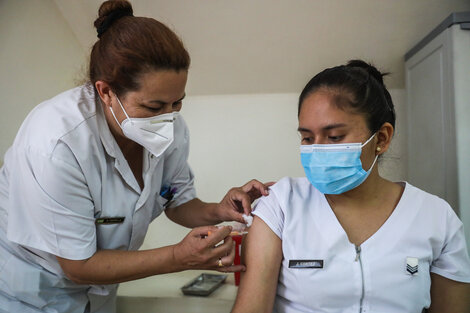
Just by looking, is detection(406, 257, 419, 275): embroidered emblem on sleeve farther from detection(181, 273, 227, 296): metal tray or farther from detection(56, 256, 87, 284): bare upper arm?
detection(181, 273, 227, 296): metal tray

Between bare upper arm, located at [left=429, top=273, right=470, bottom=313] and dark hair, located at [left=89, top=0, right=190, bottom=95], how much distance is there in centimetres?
110

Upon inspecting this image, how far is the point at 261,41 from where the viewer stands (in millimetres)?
2367

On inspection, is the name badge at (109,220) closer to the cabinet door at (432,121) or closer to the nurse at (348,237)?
the nurse at (348,237)

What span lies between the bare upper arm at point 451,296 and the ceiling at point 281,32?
1568 mm

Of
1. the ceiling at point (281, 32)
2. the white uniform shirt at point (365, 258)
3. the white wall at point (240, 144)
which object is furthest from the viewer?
the white wall at point (240, 144)

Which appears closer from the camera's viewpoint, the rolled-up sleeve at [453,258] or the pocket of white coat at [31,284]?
the rolled-up sleeve at [453,258]

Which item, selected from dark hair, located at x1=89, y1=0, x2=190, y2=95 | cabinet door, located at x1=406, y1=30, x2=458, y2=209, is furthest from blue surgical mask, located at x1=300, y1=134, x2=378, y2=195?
cabinet door, located at x1=406, y1=30, x2=458, y2=209

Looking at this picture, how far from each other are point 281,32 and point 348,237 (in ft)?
4.97

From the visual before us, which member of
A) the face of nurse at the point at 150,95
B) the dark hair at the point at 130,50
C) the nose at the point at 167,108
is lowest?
the nose at the point at 167,108

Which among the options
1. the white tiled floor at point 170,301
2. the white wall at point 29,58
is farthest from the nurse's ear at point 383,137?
the white wall at point 29,58

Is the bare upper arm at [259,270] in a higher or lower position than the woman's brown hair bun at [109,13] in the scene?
lower

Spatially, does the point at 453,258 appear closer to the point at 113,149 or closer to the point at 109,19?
the point at 113,149

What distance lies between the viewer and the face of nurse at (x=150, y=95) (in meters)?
1.18

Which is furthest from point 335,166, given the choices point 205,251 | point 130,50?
point 130,50
